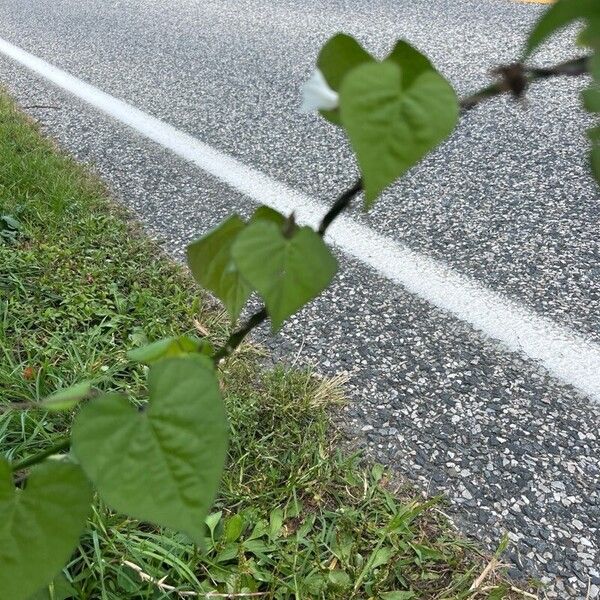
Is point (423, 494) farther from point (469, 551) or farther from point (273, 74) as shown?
point (273, 74)

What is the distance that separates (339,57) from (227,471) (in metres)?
1.06

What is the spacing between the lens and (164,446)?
35 centimetres

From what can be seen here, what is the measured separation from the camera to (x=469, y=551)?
1.14m

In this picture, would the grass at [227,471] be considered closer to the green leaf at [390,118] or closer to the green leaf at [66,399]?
the green leaf at [66,399]

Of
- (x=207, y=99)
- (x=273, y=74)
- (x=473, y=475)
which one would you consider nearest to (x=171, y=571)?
(x=473, y=475)

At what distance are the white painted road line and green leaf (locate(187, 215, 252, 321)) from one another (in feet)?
2.21

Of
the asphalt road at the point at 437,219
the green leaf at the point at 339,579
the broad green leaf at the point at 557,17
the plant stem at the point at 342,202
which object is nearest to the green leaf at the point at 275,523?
the green leaf at the point at 339,579

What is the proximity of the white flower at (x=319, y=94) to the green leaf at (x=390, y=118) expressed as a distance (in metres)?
0.04

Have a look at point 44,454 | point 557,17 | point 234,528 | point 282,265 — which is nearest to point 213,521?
point 234,528

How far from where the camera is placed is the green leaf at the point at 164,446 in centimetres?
33

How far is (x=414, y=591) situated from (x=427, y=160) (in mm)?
1623

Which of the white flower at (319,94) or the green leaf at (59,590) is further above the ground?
the white flower at (319,94)

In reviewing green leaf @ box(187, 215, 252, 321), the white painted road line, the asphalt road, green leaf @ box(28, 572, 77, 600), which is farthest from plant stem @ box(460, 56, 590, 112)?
green leaf @ box(28, 572, 77, 600)

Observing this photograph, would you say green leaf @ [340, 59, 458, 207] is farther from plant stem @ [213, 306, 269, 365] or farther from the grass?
the grass
